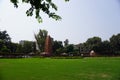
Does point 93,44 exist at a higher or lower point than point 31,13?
higher

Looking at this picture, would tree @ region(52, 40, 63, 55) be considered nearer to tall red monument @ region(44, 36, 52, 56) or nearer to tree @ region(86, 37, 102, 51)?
tall red monument @ region(44, 36, 52, 56)

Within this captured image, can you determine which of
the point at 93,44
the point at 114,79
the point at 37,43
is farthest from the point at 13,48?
the point at 114,79

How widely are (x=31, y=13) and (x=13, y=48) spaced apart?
7514 cm

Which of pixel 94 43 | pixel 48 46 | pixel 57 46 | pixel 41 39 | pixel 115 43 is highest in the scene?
pixel 41 39

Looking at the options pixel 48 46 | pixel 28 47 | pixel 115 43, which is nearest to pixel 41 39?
pixel 28 47

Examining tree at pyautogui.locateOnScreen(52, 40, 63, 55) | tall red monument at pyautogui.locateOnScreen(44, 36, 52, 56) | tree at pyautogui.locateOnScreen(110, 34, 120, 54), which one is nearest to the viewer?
tall red monument at pyautogui.locateOnScreen(44, 36, 52, 56)

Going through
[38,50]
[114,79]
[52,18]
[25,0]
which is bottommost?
[114,79]

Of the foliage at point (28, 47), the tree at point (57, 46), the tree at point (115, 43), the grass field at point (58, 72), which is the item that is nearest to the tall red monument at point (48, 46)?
the tree at point (57, 46)

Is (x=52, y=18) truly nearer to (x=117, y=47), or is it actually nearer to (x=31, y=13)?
(x=31, y=13)

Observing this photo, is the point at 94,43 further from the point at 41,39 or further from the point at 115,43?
the point at 41,39

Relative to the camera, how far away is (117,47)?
287 feet

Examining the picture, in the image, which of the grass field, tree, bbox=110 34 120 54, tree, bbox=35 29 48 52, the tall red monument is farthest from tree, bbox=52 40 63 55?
the grass field

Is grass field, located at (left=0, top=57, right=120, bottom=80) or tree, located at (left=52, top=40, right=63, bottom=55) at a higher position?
tree, located at (left=52, top=40, right=63, bottom=55)

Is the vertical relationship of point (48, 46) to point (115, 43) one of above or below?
below
